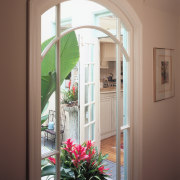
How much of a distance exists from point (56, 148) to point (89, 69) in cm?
232

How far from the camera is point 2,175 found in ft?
3.75

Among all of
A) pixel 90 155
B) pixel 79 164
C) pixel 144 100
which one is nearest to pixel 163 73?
pixel 144 100

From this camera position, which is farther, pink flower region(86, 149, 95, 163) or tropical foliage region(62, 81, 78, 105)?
tropical foliage region(62, 81, 78, 105)

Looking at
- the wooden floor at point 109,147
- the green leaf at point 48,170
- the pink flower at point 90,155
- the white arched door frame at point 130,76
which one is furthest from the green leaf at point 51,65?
the wooden floor at point 109,147

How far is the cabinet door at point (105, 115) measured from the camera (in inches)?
185

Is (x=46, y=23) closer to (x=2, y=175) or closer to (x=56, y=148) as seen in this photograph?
(x=56, y=148)

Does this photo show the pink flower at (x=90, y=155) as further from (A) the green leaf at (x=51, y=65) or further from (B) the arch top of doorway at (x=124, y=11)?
(B) the arch top of doorway at (x=124, y=11)

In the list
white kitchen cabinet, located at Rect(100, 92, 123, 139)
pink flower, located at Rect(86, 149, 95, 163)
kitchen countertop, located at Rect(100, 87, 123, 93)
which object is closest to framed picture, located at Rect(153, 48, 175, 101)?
pink flower, located at Rect(86, 149, 95, 163)

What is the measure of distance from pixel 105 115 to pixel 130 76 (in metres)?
2.60

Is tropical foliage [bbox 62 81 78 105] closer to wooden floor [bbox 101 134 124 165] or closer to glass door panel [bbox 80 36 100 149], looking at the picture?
glass door panel [bbox 80 36 100 149]

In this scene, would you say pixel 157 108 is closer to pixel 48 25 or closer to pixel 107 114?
pixel 48 25

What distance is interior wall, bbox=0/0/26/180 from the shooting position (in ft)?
Result: 3.72

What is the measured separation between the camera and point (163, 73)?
2711 mm

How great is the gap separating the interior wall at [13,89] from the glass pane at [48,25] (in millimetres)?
248
